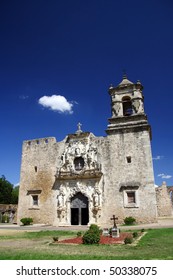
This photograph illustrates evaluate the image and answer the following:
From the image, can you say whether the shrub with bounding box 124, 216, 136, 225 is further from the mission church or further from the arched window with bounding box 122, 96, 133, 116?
the arched window with bounding box 122, 96, 133, 116

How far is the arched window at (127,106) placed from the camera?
22.8m

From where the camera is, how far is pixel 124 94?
22859 mm

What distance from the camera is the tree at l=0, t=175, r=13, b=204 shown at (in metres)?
46.0

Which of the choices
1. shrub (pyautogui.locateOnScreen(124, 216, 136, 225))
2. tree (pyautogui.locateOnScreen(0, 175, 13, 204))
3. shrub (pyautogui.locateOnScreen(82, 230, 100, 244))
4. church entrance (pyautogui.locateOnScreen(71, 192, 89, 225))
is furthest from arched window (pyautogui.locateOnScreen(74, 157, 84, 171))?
tree (pyautogui.locateOnScreen(0, 175, 13, 204))

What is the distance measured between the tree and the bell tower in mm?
31251

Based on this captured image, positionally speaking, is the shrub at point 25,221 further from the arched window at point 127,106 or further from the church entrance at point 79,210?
the arched window at point 127,106

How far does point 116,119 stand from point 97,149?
121 inches

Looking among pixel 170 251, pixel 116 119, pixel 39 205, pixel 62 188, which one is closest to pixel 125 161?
pixel 116 119

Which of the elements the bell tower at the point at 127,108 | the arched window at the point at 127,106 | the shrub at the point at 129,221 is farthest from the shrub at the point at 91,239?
the arched window at the point at 127,106

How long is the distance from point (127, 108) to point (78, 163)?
6.78 m

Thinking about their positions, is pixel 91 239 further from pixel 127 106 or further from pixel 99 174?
pixel 127 106

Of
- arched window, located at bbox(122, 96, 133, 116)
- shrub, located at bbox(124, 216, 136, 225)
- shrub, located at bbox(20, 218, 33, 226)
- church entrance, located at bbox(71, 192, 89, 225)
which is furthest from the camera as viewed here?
arched window, located at bbox(122, 96, 133, 116)

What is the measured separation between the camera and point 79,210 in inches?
837

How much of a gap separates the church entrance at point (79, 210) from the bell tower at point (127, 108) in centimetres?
602
